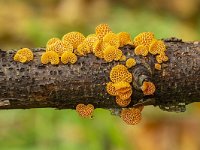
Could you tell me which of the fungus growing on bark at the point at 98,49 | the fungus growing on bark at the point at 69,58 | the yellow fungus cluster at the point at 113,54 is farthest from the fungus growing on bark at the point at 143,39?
the fungus growing on bark at the point at 69,58

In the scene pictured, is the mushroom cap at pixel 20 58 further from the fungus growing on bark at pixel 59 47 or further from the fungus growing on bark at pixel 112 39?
the fungus growing on bark at pixel 112 39

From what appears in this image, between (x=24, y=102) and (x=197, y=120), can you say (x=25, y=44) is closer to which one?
(x=197, y=120)

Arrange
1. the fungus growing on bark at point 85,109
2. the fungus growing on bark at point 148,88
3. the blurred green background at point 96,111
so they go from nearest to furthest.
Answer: the fungus growing on bark at point 148,88
the fungus growing on bark at point 85,109
the blurred green background at point 96,111

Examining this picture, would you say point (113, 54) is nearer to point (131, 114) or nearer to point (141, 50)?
point (141, 50)

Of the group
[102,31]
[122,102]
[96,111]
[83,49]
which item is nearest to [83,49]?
[83,49]

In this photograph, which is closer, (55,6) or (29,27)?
(29,27)

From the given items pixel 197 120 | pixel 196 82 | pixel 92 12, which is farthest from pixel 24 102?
pixel 92 12
